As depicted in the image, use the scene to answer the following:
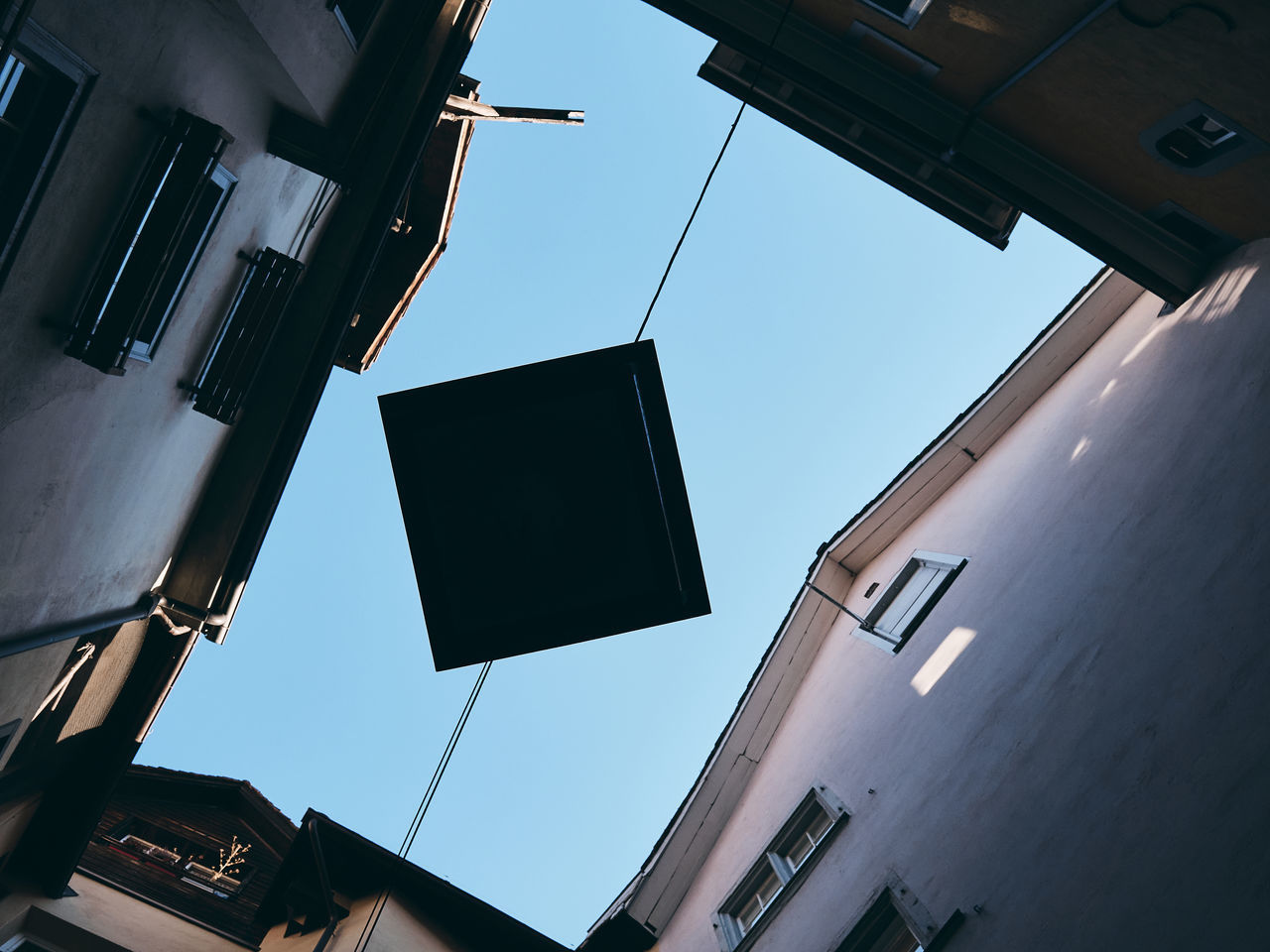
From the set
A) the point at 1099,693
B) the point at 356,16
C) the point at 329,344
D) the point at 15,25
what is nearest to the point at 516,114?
the point at 356,16

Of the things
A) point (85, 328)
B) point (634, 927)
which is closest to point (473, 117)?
point (85, 328)

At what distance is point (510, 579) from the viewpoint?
21.6 ft

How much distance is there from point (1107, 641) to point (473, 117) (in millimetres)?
9119

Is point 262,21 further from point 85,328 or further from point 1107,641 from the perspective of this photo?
point 1107,641

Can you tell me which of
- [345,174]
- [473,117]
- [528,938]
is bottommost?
[528,938]

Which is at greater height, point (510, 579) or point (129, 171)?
point (129, 171)

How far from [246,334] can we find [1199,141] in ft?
28.6

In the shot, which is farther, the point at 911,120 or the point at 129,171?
the point at 911,120

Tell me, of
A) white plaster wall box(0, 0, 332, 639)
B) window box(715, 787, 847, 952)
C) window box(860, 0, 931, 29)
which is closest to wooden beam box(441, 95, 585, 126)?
white plaster wall box(0, 0, 332, 639)

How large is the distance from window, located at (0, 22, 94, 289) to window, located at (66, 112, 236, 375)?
0.81 m

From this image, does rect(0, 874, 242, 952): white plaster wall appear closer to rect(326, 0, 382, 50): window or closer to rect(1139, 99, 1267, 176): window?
rect(326, 0, 382, 50): window

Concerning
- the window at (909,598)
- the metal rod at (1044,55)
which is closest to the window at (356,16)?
the metal rod at (1044,55)

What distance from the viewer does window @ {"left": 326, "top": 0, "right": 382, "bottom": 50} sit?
7.44m

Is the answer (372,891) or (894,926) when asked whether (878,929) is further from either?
(372,891)
